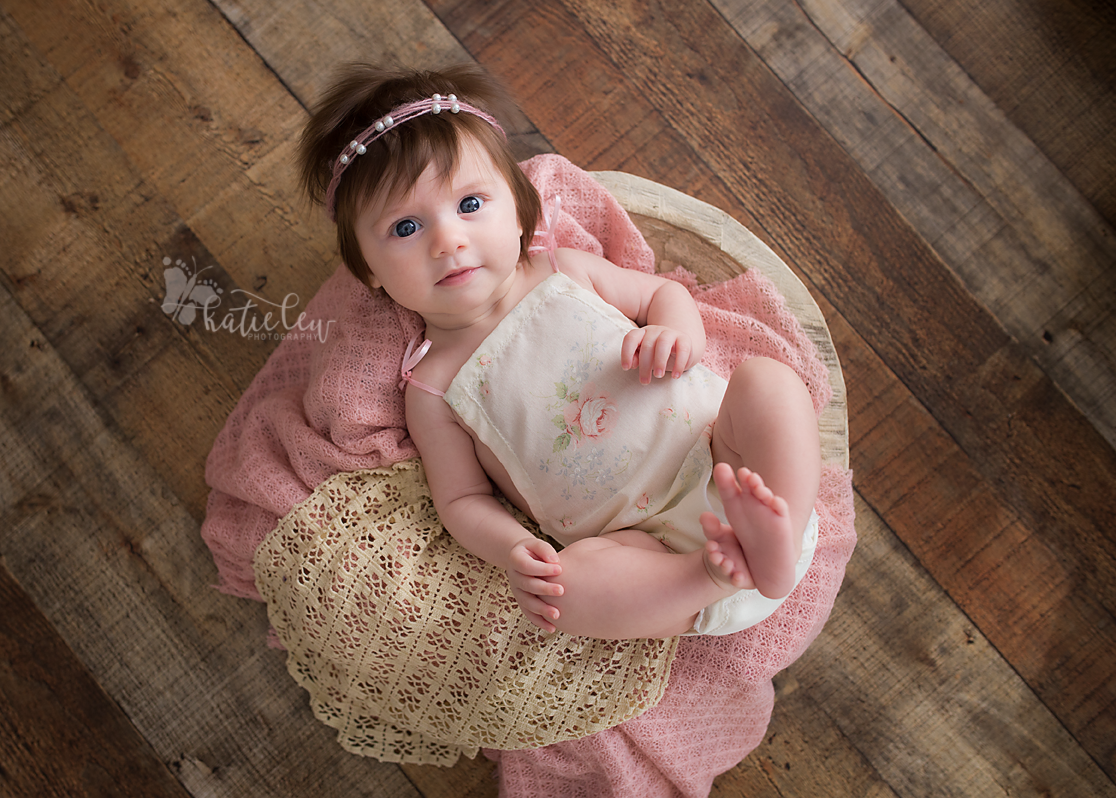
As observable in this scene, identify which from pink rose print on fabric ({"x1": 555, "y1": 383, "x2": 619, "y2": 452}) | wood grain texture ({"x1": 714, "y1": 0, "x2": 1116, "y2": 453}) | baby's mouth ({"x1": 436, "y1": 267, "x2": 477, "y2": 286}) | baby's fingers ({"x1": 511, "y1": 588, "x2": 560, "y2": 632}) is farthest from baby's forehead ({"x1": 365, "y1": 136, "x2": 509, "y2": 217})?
wood grain texture ({"x1": 714, "y1": 0, "x2": 1116, "y2": 453})

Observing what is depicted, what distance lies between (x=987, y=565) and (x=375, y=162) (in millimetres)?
1307

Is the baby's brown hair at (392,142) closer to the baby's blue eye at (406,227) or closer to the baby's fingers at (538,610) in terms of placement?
the baby's blue eye at (406,227)

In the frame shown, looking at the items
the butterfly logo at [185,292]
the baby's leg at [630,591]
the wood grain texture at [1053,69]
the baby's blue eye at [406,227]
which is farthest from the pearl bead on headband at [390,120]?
the wood grain texture at [1053,69]

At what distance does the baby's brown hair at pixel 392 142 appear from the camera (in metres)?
0.99

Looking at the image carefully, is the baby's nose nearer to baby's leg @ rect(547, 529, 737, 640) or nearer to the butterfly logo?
baby's leg @ rect(547, 529, 737, 640)

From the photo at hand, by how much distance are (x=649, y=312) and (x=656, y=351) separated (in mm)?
159

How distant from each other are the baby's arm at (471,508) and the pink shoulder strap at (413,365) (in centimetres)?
1

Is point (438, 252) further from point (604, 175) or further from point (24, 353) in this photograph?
point (24, 353)

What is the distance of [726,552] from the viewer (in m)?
0.87

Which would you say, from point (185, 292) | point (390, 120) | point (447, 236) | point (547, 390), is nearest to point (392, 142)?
point (390, 120)

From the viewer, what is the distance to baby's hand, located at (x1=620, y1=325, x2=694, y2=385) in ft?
3.29

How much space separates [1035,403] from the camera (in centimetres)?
138
